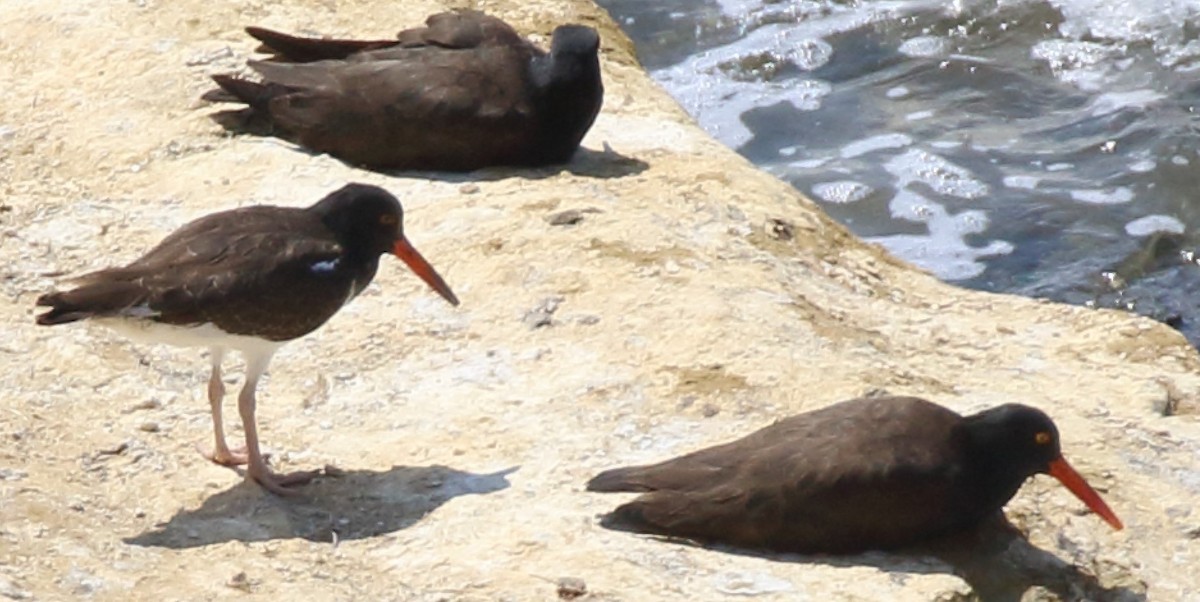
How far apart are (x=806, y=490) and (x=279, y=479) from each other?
65.4 inches

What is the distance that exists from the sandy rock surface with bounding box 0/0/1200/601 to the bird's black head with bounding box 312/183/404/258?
623 millimetres

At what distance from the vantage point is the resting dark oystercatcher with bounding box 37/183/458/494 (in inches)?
242

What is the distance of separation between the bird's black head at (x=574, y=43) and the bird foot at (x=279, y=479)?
3.36 meters

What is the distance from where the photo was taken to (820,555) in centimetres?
605

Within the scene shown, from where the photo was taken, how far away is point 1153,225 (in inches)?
442

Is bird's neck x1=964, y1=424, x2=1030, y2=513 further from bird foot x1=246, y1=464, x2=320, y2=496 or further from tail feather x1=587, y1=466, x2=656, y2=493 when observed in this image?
bird foot x1=246, y1=464, x2=320, y2=496

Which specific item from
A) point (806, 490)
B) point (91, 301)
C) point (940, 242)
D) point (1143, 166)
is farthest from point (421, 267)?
point (1143, 166)

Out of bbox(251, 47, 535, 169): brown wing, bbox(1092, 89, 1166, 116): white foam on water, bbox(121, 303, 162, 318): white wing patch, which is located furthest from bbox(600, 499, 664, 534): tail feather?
bbox(1092, 89, 1166, 116): white foam on water

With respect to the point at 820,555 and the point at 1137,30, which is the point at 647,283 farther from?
the point at 1137,30

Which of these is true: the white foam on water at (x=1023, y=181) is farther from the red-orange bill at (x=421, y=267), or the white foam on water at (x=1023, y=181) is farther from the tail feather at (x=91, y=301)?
the tail feather at (x=91, y=301)

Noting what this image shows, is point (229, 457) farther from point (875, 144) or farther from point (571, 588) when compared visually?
point (875, 144)

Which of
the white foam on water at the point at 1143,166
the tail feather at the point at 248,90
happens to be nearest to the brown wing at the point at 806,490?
the tail feather at the point at 248,90

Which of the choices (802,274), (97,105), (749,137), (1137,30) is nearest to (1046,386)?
(802,274)

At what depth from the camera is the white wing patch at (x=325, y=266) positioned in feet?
21.1
